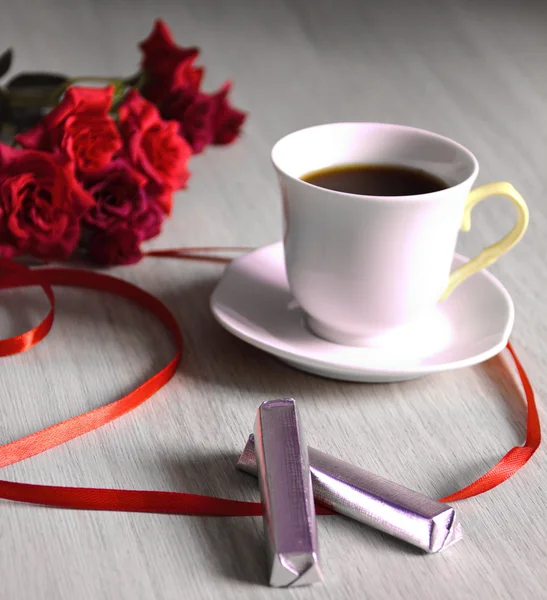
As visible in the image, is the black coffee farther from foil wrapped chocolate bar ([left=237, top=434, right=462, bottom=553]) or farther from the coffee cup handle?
foil wrapped chocolate bar ([left=237, top=434, right=462, bottom=553])

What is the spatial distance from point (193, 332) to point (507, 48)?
3.29ft

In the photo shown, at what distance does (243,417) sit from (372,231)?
7.1 inches

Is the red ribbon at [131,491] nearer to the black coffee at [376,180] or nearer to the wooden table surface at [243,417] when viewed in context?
the wooden table surface at [243,417]

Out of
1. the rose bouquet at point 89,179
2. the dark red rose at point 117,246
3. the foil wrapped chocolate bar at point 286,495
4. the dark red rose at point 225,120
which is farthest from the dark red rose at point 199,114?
the foil wrapped chocolate bar at point 286,495

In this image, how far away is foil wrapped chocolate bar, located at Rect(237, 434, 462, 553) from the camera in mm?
588

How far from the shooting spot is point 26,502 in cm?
64

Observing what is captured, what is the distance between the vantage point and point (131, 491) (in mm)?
631

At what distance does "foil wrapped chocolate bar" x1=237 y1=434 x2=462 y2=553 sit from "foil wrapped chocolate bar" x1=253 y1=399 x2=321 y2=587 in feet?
0.09

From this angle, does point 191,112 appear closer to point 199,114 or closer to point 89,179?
point 199,114

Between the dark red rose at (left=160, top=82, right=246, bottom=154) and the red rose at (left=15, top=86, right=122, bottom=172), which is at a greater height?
the red rose at (left=15, top=86, right=122, bottom=172)

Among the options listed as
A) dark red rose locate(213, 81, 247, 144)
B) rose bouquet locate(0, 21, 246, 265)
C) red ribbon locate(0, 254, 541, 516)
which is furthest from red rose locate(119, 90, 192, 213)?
dark red rose locate(213, 81, 247, 144)

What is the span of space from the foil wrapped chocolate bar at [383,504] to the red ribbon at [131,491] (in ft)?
0.07

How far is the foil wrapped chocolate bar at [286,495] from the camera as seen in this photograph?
1.82 ft

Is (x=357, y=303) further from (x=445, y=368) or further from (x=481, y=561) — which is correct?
(x=481, y=561)
